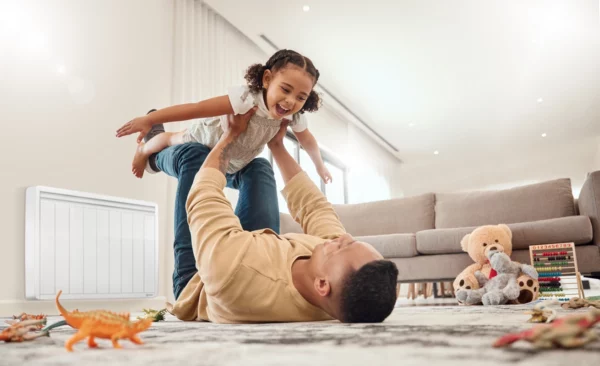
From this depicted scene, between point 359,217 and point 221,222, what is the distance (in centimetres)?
325

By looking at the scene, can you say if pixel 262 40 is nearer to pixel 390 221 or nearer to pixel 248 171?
pixel 390 221

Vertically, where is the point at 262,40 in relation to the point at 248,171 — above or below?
above

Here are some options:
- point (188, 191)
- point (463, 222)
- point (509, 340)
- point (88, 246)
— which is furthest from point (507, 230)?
point (509, 340)

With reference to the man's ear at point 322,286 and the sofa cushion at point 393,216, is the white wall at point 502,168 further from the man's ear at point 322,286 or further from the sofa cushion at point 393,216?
the man's ear at point 322,286

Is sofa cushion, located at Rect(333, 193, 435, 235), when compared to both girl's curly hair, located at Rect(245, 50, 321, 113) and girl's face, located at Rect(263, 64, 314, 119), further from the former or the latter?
girl's face, located at Rect(263, 64, 314, 119)

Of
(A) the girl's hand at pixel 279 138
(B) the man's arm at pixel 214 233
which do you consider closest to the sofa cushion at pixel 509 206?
(A) the girl's hand at pixel 279 138

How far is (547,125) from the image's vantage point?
25.4 feet

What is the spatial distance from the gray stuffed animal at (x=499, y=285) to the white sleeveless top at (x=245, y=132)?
4.72ft

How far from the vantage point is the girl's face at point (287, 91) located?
6.05ft

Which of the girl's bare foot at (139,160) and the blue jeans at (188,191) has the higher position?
the girl's bare foot at (139,160)

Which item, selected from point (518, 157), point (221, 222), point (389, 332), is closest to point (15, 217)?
point (221, 222)

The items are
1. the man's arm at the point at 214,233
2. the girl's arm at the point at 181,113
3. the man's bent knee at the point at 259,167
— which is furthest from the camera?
the man's bent knee at the point at 259,167

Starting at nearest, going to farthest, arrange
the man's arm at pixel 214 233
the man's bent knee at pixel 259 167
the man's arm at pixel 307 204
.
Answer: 1. the man's arm at pixel 214 233
2. the man's arm at pixel 307 204
3. the man's bent knee at pixel 259 167

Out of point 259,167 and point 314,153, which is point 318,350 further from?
point 314,153
